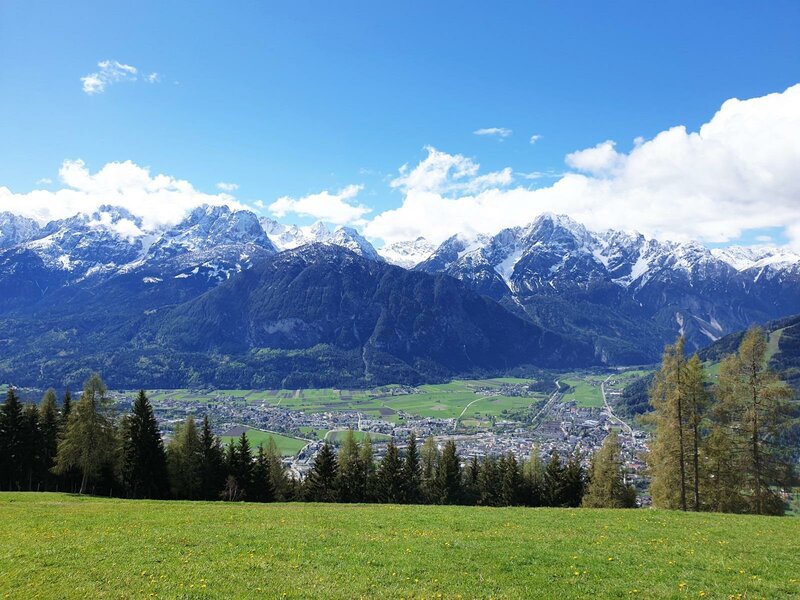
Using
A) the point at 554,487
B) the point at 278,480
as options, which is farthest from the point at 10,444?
the point at 554,487

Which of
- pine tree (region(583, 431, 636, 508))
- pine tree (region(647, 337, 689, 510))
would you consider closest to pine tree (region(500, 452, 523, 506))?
pine tree (region(583, 431, 636, 508))

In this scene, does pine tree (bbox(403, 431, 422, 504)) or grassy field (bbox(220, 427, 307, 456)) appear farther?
grassy field (bbox(220, 427, 307, 456))

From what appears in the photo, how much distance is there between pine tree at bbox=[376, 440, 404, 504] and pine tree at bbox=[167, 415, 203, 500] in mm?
25689

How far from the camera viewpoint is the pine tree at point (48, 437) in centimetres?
6581

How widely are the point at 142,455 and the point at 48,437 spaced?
14.4 meters

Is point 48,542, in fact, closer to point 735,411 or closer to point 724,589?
point 724,589

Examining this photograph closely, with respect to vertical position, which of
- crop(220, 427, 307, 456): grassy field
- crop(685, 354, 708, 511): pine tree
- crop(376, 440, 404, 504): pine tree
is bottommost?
crop(220, 427, 307, 456): grassy field

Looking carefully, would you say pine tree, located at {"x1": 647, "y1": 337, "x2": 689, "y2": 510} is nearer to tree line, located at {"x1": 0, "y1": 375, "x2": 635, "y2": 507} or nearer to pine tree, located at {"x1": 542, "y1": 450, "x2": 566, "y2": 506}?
tree line, located at {"x1": 0, "y1": 375, "x2": 635, "y2": 507}

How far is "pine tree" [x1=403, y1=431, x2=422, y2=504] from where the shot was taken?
252ft

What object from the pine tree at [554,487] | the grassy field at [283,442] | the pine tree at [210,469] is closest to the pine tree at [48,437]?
the pine tree at [210,469]

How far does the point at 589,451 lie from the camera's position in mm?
164000

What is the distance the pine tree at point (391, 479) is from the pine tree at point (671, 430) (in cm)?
3888

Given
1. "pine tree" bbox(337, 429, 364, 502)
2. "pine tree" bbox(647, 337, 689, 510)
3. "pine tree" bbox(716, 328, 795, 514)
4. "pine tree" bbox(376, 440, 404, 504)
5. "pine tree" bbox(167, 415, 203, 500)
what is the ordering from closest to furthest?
"pine tree" bbox(716, 328, 795, 514) → "pine tree" bbox(647, 337, 689, 510) → "pine tree" bbox(167, 415, 203, 500) → "pine tree" bbox(337, 429, 364, 502) → "pine tree" bbox(376, 440, 404, 504)

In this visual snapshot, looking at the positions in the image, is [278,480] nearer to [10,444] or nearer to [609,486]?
[10,444]
